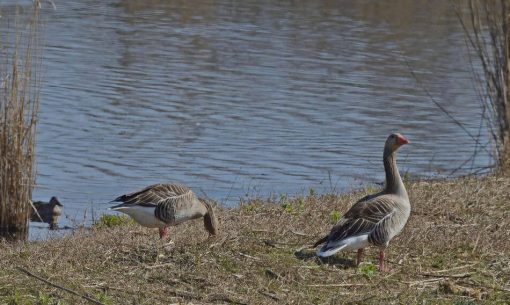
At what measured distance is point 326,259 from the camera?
862cm

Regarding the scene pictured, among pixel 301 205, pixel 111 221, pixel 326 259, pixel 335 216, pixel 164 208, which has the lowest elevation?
pixel 111 221

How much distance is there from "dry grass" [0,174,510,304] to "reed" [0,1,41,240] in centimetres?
242

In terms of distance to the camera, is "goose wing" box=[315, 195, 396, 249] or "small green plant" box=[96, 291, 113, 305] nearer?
"small green plant" box=[96, 291, 113, 305]

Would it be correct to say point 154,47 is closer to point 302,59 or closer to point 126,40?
point 126,40

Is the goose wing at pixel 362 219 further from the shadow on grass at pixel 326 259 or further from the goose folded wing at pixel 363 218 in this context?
the shadow on grass at pixel 326 259

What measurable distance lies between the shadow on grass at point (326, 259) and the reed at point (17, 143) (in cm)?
471

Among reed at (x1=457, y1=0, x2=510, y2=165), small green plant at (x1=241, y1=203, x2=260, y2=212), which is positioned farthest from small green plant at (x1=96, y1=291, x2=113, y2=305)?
reed at (x1=457, y1=0, x2=510, y2=165)

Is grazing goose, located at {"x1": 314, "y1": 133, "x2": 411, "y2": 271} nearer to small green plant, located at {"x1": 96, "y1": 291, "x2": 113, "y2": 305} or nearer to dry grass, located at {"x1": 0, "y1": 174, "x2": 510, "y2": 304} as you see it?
dry grass, located at {"x1": 0, "y1": 174, "x2": 510, "y2": 304}

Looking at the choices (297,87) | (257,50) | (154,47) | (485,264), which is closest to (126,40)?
(154,47)

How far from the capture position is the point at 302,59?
24.1 meters

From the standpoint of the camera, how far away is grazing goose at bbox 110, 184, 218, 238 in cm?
1016

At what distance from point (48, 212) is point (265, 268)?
548 centimetres

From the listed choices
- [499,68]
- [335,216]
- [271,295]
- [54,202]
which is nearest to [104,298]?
[271,295]

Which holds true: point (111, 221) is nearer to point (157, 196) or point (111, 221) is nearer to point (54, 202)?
point (54, 202)
